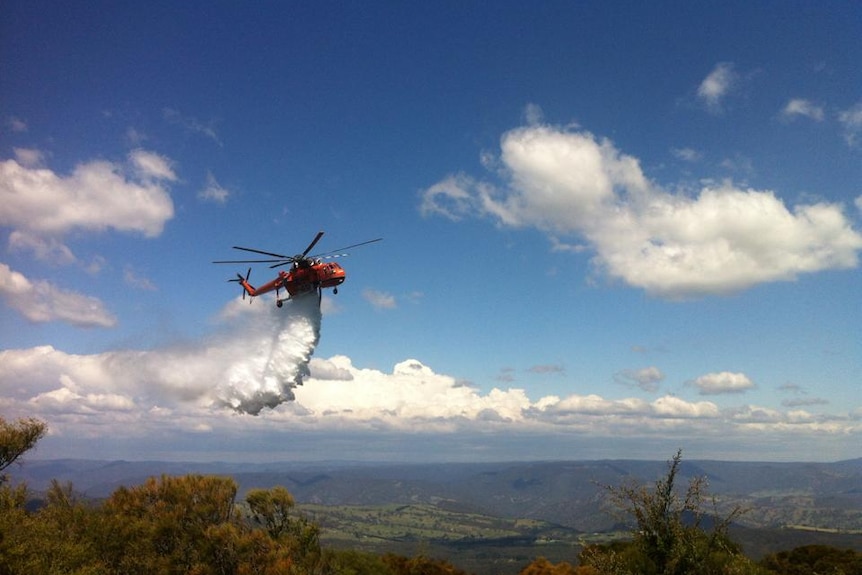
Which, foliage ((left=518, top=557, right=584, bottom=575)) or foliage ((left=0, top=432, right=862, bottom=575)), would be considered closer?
foliage ((left=0, top=432, right=862, bottom=575))

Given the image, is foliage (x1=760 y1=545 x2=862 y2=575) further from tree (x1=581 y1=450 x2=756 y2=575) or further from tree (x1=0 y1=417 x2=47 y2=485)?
tree (x1=0 y1=417 x2=47 y2=485)

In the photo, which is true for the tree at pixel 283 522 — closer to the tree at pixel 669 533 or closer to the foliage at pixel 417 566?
the foliage at pixel 417 566

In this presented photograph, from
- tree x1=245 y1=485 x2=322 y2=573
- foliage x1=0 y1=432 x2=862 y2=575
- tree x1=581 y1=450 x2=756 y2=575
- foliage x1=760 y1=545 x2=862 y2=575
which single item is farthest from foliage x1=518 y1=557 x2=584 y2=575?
tree x1=581 y1=450 x2=756 y2=575

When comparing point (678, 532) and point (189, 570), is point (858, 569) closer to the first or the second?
point (678, 532)

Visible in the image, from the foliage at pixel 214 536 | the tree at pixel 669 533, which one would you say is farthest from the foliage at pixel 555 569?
the tree at pixel 669 533

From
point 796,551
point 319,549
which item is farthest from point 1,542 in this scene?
point 796,551
